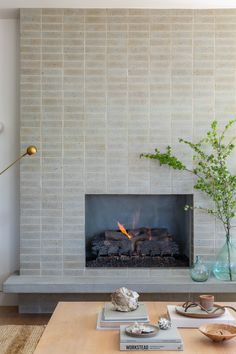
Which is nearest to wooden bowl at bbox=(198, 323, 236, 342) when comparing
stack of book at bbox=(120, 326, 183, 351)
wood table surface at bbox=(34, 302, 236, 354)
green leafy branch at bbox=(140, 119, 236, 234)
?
wood table surface at bbox=(34, 302, 236, 354)

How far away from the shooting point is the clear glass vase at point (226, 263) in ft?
→ 13.0

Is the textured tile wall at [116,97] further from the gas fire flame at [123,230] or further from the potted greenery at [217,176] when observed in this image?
the gas fire flame at [123,230]

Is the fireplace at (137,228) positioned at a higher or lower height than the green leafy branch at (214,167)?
lower

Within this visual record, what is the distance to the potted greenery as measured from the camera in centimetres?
400

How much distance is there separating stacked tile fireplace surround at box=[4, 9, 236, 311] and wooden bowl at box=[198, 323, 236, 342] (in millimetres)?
1857

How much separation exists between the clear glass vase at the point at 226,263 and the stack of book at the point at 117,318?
5.14 feet

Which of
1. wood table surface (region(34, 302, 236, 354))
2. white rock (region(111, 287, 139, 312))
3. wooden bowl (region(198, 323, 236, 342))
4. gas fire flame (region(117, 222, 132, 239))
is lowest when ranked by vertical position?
wood table surface (region(34, 302, 236, 354))

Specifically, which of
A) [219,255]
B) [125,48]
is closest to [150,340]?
[219,255]

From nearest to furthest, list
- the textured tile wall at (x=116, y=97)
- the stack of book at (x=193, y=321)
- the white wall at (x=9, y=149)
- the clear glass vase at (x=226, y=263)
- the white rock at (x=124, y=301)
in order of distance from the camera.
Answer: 1. the stack of book at (x=193, y=321)
2. the white rock at (x=124, y=301)
3. the clear glass vase at (x=226, y=263)
4. the textured tile wall at (x=116, y=97)
5. the white wall at (x=9, y=149)

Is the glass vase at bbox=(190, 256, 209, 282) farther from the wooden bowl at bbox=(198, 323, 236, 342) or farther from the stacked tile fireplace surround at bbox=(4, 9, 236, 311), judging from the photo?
the wooden bowl at bbox=(198, 323, 236, 342)

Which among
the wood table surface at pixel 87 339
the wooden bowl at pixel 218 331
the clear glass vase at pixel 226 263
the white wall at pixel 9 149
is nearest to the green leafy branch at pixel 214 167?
the clear glass vase at pixel 226 263

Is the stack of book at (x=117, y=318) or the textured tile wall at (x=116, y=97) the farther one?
the textured tile wall at (x=116, y=97)

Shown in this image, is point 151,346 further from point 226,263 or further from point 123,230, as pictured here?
point 123,230

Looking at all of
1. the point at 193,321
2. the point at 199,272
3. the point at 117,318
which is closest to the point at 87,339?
the point at 117,318
